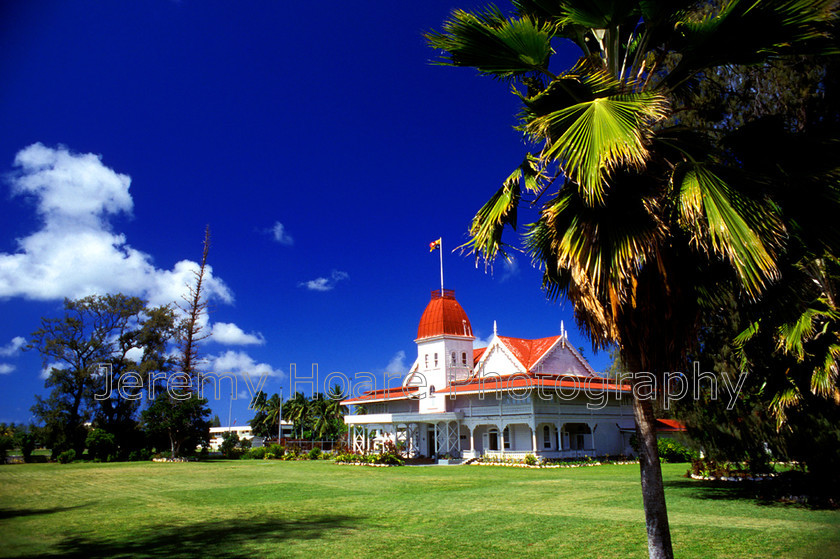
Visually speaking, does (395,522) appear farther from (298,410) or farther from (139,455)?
(298,410)

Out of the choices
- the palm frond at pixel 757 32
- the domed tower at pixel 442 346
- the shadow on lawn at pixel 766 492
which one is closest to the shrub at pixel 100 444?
the domed tower at pixel 442 346

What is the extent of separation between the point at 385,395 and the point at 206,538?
35.9 m

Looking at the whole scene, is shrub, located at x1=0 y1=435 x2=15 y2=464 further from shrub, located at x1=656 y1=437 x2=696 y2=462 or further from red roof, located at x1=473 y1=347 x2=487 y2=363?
shrub, located at x1=656 y1=437 x2=696 y2=462

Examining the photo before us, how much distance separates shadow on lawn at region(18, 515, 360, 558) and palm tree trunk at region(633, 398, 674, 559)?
6.50m

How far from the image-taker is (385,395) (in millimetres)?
46062

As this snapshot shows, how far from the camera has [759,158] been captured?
6.45 meters

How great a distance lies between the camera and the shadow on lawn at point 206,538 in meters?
9.15

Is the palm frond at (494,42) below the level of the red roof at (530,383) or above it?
above

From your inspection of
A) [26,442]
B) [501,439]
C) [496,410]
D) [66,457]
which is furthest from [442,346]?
[26,442]

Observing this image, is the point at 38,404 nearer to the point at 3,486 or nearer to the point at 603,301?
the point at 3,486

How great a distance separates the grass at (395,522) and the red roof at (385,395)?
24.3 metres

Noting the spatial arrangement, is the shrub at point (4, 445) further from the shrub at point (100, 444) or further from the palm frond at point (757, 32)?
the palm frond at point (757, 32)

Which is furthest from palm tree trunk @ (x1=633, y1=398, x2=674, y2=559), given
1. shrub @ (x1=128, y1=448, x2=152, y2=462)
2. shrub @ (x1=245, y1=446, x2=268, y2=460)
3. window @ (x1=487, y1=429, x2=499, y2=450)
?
shrub @ (x1=245, y1=446, x2=268, y2=460)

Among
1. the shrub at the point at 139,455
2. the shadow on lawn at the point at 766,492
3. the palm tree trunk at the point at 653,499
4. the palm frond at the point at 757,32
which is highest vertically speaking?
the palm frond at the point at 757,32
